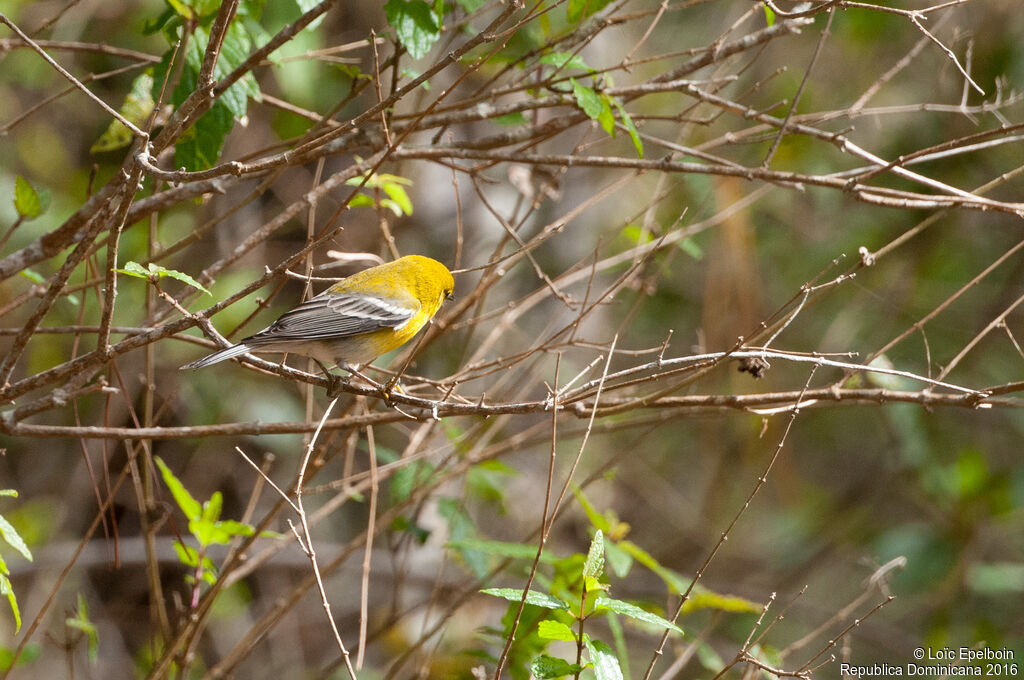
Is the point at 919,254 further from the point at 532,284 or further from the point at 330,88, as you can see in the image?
the point at 330,88

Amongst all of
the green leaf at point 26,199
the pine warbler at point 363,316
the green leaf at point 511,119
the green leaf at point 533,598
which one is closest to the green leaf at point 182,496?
the pine warbler at point 363,316

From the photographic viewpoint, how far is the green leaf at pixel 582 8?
2688 mm

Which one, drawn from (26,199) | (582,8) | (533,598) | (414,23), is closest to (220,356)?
(26,199)

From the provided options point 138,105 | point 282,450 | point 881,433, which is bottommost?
point 881,433

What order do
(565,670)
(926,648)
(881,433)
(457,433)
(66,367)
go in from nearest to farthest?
(565,670) < (66,367) < (457,433) < (926,648) < (881,433)

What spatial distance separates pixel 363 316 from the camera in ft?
12.1

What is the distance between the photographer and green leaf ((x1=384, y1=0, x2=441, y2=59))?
8.11 ft

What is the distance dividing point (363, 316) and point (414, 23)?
147 centimetres

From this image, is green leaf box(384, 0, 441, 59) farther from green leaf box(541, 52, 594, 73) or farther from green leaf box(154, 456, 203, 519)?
green leaf box(154, 456, 203, 519)

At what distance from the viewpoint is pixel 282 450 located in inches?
222

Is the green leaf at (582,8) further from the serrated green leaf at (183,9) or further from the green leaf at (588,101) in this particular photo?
the serrated green leaf at (183,9)

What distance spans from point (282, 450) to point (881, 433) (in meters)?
5.20

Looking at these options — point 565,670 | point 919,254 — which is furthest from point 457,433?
point 919,254

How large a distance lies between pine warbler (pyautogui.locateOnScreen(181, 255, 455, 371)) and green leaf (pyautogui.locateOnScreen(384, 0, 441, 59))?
1.17 m
